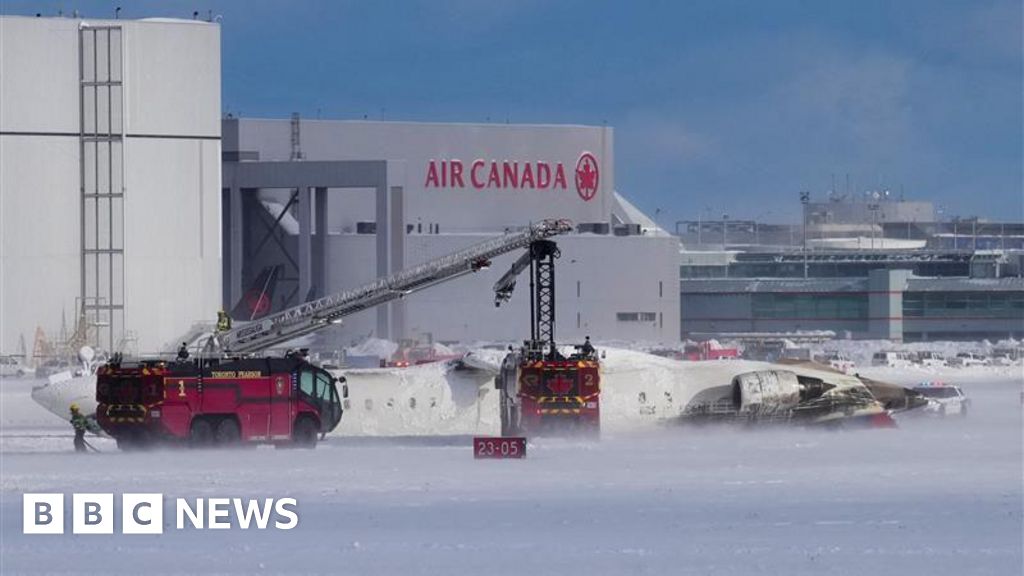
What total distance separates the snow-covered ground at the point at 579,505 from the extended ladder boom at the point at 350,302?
6553mm

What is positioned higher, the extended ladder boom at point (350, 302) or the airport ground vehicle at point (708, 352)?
Answer: the extended ladder boom at point (350, 302)

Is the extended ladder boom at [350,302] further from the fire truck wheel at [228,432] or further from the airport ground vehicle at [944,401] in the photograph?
the airport ground vehicle at [944,401]

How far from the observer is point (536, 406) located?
168 feet

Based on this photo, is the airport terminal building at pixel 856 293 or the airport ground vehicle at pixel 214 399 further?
the airport terminal building at pixel 856 293

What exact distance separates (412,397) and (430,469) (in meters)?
12.9

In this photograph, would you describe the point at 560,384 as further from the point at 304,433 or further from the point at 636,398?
the point at 304,433

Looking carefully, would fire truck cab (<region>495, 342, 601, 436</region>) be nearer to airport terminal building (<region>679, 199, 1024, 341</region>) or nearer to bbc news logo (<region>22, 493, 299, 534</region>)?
bbc news logo (<region>22, 493, 299, 534</region>)

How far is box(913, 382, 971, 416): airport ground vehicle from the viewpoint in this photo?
211 feet

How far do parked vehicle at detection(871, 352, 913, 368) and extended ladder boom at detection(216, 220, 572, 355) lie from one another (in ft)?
148

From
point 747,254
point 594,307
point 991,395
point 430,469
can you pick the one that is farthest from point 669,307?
point 430,469

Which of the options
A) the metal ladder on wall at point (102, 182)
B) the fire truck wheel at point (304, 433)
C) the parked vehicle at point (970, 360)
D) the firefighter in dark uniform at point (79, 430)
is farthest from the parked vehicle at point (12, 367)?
the parked vehicle at point (970, 360)

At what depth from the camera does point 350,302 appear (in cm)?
5912

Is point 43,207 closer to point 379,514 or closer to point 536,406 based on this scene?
point 536,406

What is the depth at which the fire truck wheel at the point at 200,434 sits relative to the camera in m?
49.5
